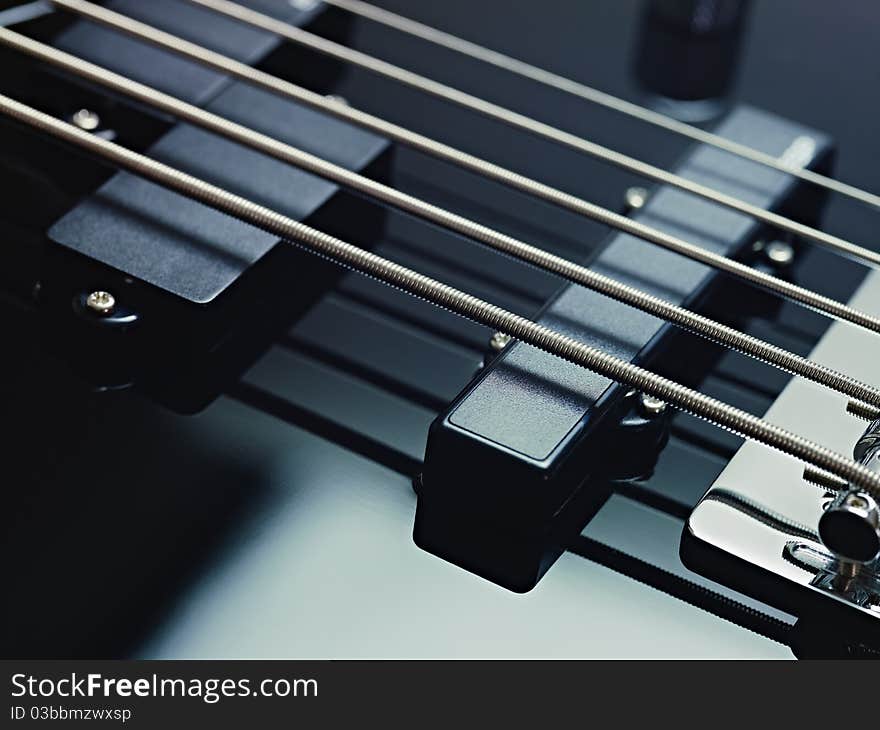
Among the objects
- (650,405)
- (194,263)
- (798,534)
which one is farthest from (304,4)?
(798,534)

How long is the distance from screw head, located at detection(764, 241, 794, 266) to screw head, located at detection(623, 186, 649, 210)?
0.29 feet

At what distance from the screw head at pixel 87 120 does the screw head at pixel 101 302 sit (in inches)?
7.6

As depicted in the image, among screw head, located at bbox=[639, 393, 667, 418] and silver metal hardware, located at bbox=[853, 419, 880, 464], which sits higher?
silver metal hardware, located at bbox=[853, 419, 880, 464]

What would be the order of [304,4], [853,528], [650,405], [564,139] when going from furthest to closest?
[304,4], [564,139], [650,405], [853,528]

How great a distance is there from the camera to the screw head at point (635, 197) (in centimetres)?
101

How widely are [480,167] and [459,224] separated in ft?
0.26

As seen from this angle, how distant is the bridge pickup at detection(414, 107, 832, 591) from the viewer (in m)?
0.74

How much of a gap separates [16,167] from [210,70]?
15 centimetres

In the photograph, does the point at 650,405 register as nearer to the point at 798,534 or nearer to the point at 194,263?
the point at 798,534

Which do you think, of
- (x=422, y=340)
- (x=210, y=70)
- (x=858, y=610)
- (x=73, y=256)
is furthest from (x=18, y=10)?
(x=858, y=610)

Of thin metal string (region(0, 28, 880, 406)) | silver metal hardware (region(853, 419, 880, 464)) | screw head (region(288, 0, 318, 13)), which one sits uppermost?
thin metal string (region(0, 28, 880, 406))

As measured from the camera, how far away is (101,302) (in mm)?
847

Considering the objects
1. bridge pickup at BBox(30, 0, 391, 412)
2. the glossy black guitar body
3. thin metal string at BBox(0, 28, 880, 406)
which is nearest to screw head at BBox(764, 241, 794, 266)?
the glossy black guitar body

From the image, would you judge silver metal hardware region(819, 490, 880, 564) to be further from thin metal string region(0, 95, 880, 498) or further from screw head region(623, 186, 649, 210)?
screw head region(623, 186, 649, 210)
